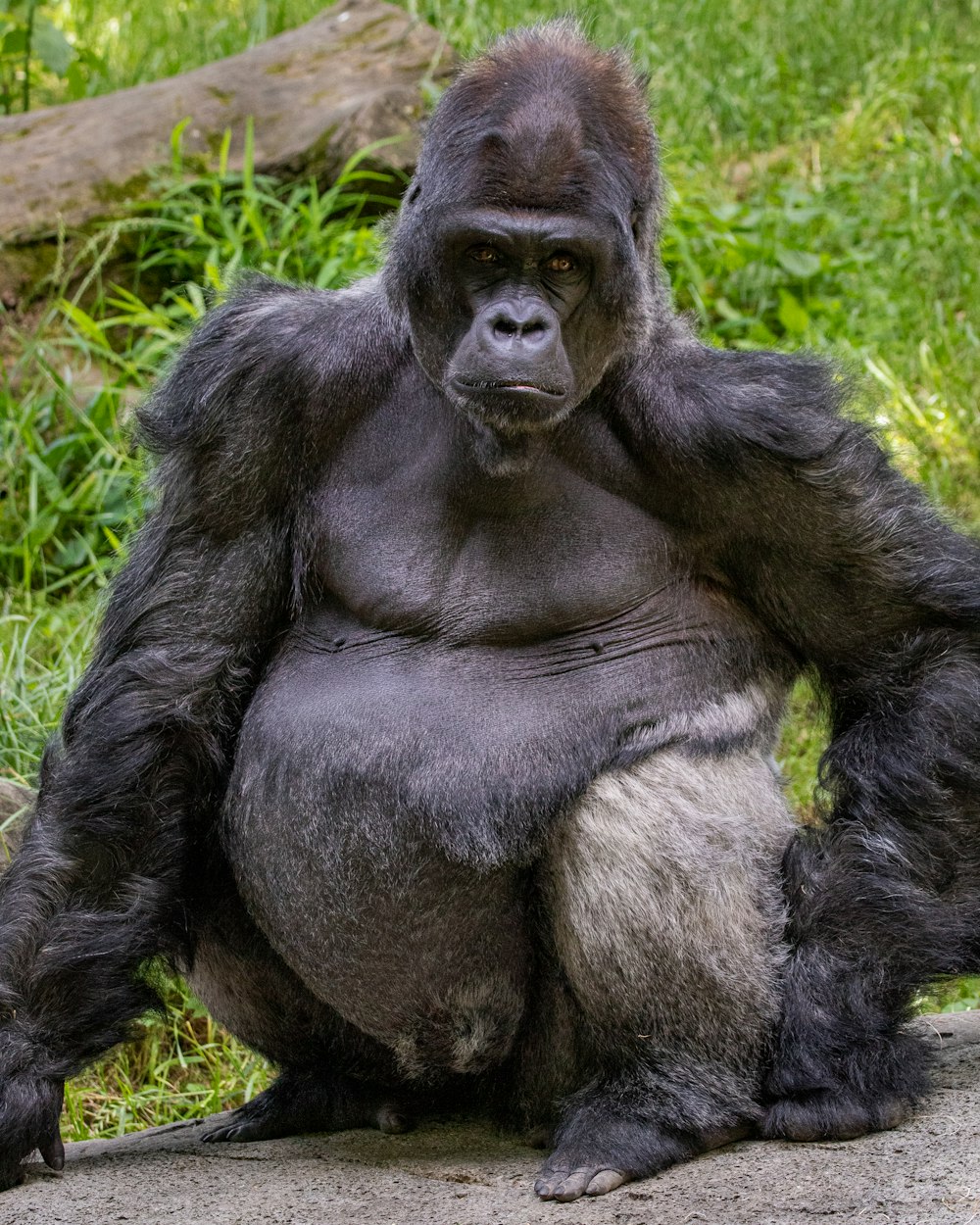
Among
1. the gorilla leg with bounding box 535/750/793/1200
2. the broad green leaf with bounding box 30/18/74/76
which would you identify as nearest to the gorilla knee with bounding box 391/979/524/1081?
the gorilla leg with bounding box 535/750/793/1200

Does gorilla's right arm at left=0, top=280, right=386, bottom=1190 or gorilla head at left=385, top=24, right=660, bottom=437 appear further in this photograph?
gorilla's right arm at left=0, top=280, right=386, bottom=1190

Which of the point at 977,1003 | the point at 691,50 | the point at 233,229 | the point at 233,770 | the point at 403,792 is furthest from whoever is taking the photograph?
the point at 691,50

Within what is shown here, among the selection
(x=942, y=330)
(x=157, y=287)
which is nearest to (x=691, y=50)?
(x=942, y=330)

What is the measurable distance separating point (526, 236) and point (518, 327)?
173mm

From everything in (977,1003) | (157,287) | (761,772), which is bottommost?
(977,1003)

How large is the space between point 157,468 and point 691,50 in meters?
6.29

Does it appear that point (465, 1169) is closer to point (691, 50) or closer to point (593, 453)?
point (593, 453)

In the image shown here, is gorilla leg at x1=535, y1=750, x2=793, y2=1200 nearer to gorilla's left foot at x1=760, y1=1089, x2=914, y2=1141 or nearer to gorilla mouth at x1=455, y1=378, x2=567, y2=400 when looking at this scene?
gorilla's left foot at x1=760, y1=1089, x2=914, y2=1141

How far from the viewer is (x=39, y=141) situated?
755 cm

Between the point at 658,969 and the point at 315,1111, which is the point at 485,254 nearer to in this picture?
the point at 658,969

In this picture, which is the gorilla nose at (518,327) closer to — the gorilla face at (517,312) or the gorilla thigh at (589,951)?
the gorilla face at (517,312)

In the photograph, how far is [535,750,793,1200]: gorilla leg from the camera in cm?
325

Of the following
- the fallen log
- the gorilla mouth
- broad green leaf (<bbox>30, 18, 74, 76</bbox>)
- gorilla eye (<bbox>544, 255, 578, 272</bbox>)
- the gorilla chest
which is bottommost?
the gorilla chest

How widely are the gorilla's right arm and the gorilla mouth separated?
0.45m
